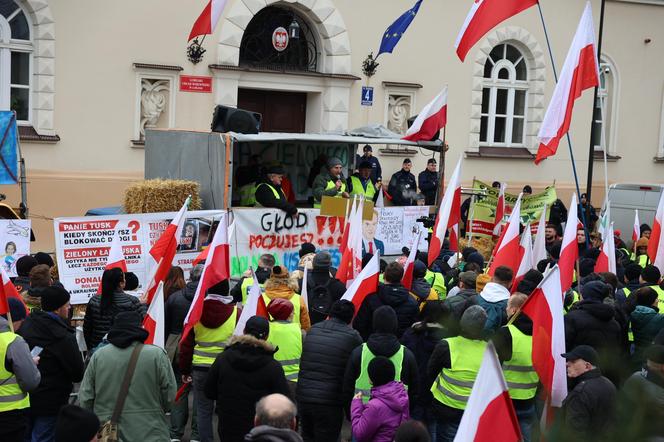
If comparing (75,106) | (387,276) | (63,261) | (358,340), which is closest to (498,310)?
(387,276)

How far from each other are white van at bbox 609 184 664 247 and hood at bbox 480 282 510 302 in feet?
39.9

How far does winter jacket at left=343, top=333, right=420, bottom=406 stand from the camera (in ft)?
21.8

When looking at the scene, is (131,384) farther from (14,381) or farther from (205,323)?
(205,323)

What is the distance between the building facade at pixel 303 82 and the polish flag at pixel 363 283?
325 inches

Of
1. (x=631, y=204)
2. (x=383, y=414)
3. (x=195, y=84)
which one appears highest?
(x=195, y=84)

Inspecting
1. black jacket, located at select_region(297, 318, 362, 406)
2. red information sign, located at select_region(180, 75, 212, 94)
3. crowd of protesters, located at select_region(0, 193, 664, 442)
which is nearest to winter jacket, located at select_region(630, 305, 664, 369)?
crowd of protesters, located at select_region(0, 193, 664, 442)

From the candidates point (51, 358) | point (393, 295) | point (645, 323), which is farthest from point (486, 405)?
point (645, 323)

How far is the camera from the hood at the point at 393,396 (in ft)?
20.5

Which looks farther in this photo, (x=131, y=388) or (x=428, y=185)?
(x=428, y=185)

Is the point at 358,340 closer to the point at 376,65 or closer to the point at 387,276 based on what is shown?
the point at 387,276

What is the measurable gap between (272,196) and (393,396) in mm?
7094

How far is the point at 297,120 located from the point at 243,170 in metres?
6.44

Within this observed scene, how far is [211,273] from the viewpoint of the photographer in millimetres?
7488

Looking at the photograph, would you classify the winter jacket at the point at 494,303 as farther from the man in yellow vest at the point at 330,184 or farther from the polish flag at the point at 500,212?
the man in yellow vest at the point at 330,184
